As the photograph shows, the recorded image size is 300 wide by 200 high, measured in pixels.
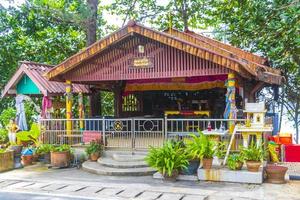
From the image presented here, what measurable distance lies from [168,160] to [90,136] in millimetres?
3754

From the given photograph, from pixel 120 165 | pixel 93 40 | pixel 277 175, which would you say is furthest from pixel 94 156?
pixel 93 40

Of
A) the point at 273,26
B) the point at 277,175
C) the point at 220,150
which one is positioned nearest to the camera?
the point at 277,175

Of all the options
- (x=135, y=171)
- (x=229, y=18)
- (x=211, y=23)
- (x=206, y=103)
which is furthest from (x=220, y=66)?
(x=211, y=23)

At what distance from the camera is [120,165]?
10344 millimetres

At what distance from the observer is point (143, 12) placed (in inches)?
977

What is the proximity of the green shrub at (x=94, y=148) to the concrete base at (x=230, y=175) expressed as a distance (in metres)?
3.63

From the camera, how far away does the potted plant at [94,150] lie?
Answer: 1131 cm

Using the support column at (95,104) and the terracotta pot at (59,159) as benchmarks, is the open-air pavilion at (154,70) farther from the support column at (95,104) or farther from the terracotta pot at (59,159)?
the support column at (95,104)

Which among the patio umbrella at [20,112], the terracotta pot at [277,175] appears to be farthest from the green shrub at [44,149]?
the terracotta pot at [277,175]

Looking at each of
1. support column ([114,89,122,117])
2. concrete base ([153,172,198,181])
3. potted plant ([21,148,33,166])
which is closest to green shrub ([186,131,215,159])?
concrete base ([153,172,198,181])

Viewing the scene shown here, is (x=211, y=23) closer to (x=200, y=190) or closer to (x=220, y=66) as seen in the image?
(x=220, y=66)

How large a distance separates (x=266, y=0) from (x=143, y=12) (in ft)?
51.3

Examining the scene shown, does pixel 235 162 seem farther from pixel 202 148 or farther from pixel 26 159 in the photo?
pixel 26 159

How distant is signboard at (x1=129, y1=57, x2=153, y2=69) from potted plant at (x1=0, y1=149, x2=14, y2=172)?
4.89 meters
